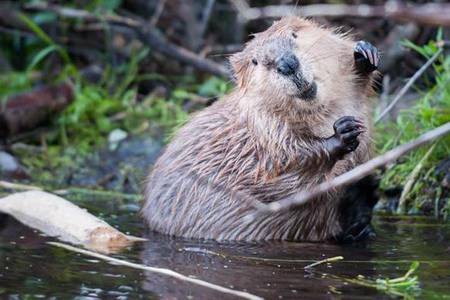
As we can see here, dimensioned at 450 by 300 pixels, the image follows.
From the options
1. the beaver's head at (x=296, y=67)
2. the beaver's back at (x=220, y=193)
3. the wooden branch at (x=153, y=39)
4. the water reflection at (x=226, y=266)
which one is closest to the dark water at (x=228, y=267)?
the water reflection at (x=226, y=266)

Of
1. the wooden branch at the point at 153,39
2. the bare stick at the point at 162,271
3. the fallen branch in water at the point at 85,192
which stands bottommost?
the bare stick at the point at 162,271

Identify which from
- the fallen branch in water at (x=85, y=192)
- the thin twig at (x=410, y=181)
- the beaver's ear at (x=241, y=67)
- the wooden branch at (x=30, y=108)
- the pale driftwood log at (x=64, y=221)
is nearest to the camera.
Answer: the pale driftwood log at (x=64, y=221)

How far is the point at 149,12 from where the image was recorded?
7.24 meters

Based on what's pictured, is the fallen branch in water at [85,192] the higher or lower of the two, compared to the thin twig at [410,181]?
lower

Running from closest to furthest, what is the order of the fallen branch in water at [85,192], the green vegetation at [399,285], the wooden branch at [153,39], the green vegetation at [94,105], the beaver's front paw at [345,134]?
the green vegetation at [399,285], the beaver's front paw at [345,134], the fallen branch in water at [85,192], the green vegetation at [94,105], the wooden branch at [153,39]

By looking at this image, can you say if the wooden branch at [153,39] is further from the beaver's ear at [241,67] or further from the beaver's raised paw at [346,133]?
the beaver's raised paw at [346,133]

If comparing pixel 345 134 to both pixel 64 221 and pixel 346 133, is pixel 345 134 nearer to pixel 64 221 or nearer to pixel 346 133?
pixel 346 133

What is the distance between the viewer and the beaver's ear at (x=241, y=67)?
3824 millimetres

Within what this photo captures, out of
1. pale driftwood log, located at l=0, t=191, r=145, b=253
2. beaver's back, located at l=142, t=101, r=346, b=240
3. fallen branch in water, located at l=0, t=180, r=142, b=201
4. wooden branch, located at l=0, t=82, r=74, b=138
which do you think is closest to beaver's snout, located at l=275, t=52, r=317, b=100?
beaver's back, located at l=142, t=101, r=346, b=240

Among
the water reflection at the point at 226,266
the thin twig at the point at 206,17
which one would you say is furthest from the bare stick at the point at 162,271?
the thin twig at the point at 206,17

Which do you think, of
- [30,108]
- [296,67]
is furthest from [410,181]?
[30,108]

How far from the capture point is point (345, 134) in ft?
11.0

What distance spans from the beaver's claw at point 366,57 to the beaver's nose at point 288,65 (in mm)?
450

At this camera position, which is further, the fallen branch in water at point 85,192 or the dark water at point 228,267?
the fallen branch in water at point 85,192
